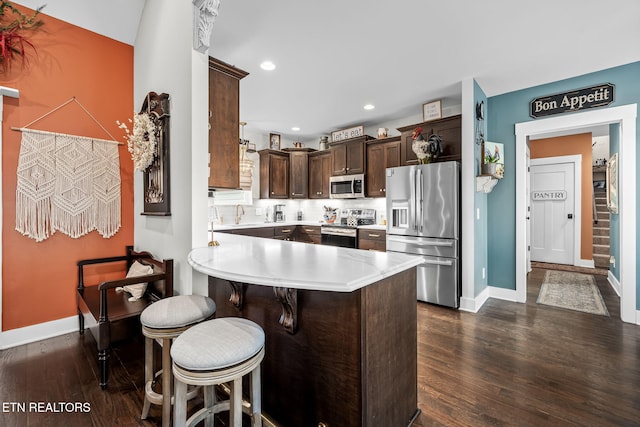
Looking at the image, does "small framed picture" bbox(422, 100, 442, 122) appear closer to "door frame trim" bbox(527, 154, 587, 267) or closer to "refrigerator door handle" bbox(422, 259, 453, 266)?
"refrigerator door handle" bbox(422, 259, 453, 266)

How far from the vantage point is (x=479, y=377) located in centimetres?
201

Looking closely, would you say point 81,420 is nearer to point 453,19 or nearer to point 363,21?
point 363,21

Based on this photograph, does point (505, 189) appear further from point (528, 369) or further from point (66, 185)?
point (66, 185)

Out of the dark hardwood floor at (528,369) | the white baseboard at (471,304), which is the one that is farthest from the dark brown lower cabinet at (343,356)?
the white baseboard at (471,304)

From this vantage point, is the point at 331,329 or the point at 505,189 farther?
the point at 505,189

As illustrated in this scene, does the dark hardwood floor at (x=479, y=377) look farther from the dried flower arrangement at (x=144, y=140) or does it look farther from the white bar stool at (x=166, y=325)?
the dried flower arrangement at (x=144, y=140)

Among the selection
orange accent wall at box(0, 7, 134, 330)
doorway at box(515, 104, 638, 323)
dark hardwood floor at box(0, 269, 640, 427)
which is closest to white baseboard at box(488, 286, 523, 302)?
dark hardwood floor at box(0, 269, 640, 427)

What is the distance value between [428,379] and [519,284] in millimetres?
2466

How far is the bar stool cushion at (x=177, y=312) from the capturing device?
4.69 feet

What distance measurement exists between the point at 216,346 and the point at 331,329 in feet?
1.67

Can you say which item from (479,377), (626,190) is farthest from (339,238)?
(626,190)

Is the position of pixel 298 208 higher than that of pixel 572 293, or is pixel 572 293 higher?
pixel 298 208

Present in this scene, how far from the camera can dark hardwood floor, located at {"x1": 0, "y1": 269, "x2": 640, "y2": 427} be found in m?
1.65

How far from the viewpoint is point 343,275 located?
1.14 metres
